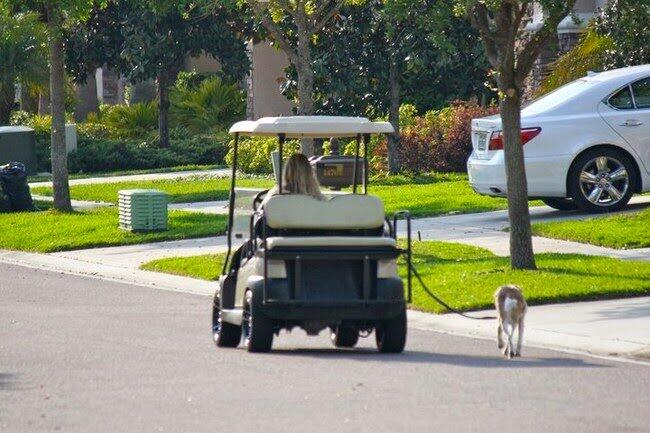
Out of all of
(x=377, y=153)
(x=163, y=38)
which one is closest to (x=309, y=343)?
(x=377, y=153)

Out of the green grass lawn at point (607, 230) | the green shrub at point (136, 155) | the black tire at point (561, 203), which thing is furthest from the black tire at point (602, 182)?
the green shrub at point (136, 155)

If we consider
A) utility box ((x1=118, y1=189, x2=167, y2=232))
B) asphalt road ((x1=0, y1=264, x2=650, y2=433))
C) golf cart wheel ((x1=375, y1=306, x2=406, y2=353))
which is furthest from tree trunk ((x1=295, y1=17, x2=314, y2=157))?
golf cart wheel ((x1=375, y1=306, x2=406, y2=353))

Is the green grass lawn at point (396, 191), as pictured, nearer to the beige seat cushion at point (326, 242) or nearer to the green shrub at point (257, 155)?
the green shrub at point (257, 155)

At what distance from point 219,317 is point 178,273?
20.0 ft

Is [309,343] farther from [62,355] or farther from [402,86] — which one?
[402,86]

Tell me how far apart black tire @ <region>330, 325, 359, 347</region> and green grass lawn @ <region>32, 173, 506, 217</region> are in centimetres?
996

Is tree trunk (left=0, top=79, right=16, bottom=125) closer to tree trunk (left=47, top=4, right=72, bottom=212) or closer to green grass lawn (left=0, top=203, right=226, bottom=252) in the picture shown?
tree trunk (left=47, top=4, right=72, bottom=212)

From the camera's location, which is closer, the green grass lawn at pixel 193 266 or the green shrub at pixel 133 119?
the green grass lawn at pixel 193 266

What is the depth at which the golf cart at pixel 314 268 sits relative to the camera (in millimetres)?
12594

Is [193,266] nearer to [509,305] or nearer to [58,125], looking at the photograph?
[58,125]

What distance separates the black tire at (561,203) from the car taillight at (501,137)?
1490 mm

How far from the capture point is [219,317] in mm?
13836

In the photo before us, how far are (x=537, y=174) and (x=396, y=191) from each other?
5.99 meters

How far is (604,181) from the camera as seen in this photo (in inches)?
854
